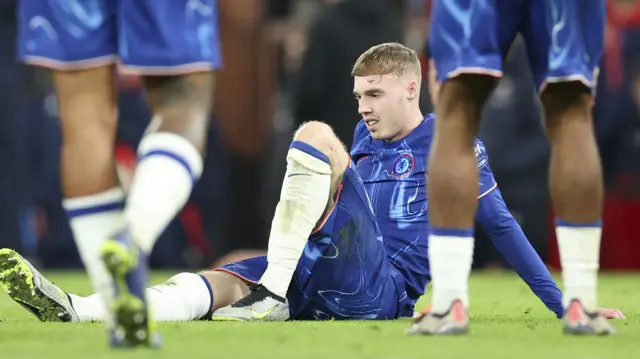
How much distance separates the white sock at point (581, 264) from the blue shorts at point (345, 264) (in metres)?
0.90

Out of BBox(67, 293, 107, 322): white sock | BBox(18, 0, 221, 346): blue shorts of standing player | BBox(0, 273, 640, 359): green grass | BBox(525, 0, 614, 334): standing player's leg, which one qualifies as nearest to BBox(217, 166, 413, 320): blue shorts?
BBox(0, 273, 640, 359): green grass

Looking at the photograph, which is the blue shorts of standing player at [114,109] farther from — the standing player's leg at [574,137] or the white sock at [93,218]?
the standing player's leg at [574,137]

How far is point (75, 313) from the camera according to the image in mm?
4668

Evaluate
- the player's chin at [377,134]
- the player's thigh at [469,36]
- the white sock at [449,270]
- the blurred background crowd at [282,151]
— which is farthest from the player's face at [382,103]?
the blurred background crowd at [282,151]

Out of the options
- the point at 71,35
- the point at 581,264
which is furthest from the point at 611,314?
the point at 71,35

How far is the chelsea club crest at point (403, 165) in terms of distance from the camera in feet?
16.7

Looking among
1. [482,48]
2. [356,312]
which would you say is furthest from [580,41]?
[356,312]

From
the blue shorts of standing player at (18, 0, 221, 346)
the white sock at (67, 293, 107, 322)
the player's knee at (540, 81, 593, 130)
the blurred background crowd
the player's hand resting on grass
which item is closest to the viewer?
the blue shorts of standing player at (18, 0, 221, 346)

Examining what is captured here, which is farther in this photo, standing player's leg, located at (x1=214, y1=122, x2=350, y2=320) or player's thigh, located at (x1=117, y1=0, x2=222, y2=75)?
standing player's leg, located at (x1=214, y1=122, x2=350, y2=320)

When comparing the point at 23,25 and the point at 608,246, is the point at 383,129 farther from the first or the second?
the point at 608,246

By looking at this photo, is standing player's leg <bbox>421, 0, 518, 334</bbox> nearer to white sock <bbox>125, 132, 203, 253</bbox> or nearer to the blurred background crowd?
white sock <bbox>125, 132, 203, 253</bbox>

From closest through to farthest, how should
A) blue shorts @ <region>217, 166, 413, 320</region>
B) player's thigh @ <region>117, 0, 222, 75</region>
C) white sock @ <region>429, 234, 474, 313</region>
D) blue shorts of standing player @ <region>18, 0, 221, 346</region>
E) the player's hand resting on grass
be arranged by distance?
blue shorts of standing player @ <region>18, 0, 221, 346</region>, player's thigh @ <region>117, 0, 222, 75</region>, white sock @ <region>429, 234, 474, 313</region>, blue shorts @ <region>217, 166, 413, 320</region>, the player's hand resting on grass

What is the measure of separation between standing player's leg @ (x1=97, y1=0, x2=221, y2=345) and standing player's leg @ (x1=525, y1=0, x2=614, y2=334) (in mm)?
1023

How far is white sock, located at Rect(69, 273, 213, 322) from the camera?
4.70m
